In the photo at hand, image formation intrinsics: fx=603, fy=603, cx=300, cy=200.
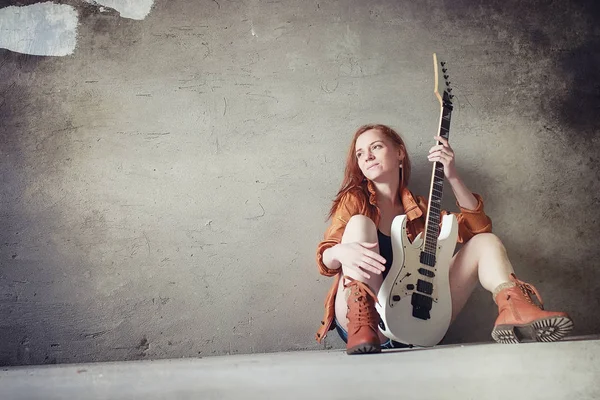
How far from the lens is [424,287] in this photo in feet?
6.52

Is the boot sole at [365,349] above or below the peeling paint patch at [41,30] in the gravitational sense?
below

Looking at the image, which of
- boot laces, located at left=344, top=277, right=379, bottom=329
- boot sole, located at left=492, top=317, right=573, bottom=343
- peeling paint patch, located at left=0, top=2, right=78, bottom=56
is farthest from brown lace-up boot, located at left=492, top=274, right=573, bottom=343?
peeling paint patch, located at left=0, top=2, right=78, bottom=56

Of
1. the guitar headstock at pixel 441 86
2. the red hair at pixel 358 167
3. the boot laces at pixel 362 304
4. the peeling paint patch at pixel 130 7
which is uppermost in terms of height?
the peeling paint patch at pixel 130 7

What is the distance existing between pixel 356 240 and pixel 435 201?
36 cm

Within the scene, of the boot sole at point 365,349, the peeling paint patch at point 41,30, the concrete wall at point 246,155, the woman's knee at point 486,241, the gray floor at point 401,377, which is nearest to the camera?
the gray floor at point 401,377

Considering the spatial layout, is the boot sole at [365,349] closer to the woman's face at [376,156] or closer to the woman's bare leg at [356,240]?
the woman's bare leg at [356,240]

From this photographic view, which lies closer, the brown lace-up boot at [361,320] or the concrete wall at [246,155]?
the brown lace-up boot at [361,320]

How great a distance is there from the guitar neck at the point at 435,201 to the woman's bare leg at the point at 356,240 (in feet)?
0.65

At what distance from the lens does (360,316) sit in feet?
5.83

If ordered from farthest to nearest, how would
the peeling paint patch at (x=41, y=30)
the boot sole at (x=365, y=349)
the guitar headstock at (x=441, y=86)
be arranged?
1. the peeling paint patch at (x=41, y=30)
2. the guitar headstock at (x=441, y=86)
3. the boot sole at (x=365, y=349)

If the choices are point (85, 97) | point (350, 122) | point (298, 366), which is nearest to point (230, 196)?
point (350, 122)

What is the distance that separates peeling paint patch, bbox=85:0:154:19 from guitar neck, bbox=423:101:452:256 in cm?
133

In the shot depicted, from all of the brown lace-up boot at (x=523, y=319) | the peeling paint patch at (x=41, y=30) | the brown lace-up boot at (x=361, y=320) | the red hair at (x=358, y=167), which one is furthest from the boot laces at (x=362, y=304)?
the peeling paint patch at (x=41, y=30)

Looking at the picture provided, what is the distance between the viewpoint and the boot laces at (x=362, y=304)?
1776 mm
